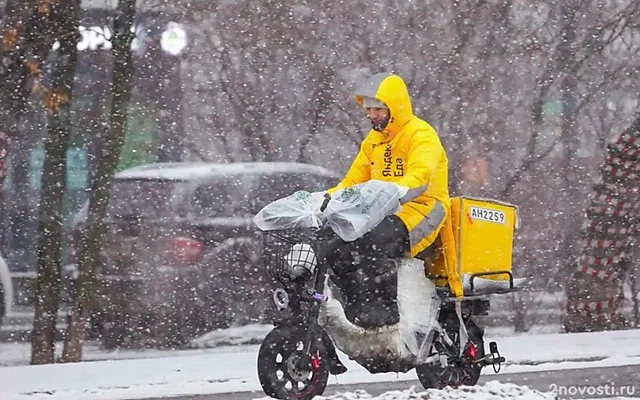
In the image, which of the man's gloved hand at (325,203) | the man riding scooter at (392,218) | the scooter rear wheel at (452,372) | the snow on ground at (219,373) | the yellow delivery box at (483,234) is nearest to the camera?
the man's gloved hand at (325,203)

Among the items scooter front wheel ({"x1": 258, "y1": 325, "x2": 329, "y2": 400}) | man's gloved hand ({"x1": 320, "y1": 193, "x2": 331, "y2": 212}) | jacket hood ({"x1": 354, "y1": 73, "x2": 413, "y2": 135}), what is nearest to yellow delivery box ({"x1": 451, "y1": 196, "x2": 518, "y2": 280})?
jacket hood ({"x1": 354, "y1": 73, "x2": 413, "y2": 135})

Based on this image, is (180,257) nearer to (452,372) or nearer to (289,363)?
(452,372)

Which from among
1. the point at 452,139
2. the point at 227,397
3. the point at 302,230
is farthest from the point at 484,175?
the point at 302,230

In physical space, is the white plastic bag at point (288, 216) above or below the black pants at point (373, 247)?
above

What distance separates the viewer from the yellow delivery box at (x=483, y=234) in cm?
842

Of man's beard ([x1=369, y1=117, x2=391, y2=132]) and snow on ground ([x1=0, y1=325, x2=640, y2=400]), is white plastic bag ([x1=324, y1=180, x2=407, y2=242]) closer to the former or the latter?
man's beard ([x1=369, y1=117, x2=391, y2=132])

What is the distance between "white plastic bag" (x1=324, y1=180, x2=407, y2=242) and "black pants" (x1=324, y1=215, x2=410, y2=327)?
6.6 inches

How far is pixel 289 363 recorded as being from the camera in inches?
299

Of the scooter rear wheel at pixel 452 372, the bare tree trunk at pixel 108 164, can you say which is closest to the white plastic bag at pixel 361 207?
the scooter rear wheel at pixel 452 372

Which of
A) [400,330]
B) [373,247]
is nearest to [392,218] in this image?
[373,247]

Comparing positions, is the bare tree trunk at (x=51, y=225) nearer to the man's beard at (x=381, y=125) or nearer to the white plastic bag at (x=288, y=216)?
the man's beard at (x=381, y=125)

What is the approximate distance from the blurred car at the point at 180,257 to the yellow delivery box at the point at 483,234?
5074 mm

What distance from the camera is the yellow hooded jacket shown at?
8078 millimetres

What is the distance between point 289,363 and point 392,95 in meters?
1.68
